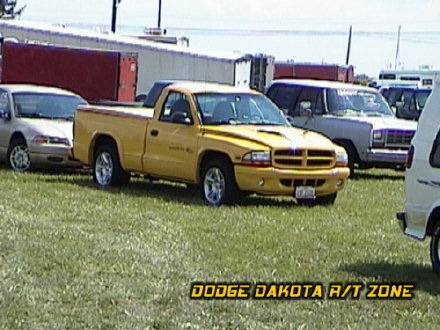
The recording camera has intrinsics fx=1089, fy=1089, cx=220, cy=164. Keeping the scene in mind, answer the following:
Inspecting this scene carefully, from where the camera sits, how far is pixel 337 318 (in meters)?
7.88

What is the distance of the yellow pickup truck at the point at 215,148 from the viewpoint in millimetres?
14312

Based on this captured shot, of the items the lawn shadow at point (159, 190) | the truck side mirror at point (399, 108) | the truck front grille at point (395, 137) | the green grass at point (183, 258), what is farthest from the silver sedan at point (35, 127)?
the truck side mirror at point (399, 108)

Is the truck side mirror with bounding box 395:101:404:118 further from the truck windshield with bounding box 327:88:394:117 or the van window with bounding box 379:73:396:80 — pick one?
the van window with bounding box 379:73:396:80

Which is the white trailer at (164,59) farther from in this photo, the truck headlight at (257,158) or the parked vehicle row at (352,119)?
the truck headlight at (257,158)

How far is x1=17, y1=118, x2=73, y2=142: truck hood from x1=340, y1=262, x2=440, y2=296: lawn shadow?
30.1 feet

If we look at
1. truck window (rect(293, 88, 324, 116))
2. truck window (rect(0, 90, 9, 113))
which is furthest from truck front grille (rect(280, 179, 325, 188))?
truck window (rect(0, 90, 9, 113))

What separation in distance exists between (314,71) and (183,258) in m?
30.8

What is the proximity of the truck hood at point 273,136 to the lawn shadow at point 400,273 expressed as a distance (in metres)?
4.38

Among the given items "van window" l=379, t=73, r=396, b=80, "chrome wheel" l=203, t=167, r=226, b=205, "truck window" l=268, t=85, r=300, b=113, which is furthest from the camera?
"van window" l=379, t=73, r=396, b=80

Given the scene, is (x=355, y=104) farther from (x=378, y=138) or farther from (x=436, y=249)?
(x=436, y=249)

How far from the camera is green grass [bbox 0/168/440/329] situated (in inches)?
310

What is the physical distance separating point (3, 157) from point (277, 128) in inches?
233

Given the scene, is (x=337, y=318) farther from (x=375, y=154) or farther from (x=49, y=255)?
(x=375, y=154)

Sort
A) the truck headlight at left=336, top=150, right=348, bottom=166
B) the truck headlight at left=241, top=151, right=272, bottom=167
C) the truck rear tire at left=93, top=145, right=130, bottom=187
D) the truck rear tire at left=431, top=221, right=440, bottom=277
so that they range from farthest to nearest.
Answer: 1. the truck rear tire at left=93, top=145, right=130, bottom=187
2. the truck headlight at left=336, top=150, right=348, bottom=166
3. the truck headlight at left=241, top=151, right=272, bottom=167
4. the truck rear tire at left=431, top=221, right=440, bottom=277
